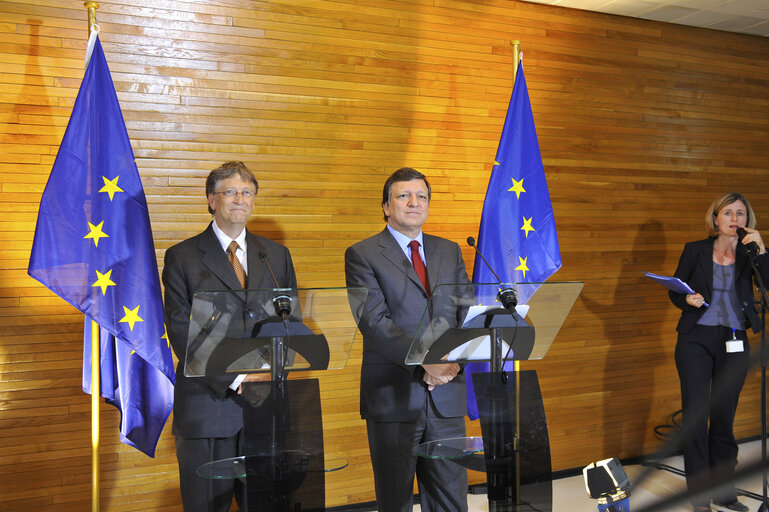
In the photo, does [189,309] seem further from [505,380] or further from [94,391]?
[505,380]

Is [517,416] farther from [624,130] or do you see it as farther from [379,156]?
[624,130]

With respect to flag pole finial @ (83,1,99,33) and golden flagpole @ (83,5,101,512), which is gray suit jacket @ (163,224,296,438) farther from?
flag pole finial @ (83,1,99,33)

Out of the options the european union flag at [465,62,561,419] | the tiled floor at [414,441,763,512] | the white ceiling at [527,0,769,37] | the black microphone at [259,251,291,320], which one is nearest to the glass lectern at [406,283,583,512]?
the black microphone at [259,251,291,320]

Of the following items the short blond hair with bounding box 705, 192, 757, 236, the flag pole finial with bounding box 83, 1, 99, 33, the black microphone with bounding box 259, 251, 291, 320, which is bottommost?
the black microphone with bounding box 259, 251, 291, 320

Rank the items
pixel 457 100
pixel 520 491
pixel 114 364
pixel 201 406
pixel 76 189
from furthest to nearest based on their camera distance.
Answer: pixel 457 100 → pixel 114 364 → pixel 76 189 → pixel 201 406 → pixel 520 491

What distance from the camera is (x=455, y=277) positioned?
3.00 metres

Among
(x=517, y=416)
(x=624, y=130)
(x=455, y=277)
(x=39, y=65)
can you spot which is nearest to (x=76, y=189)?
(x=39, y=65)

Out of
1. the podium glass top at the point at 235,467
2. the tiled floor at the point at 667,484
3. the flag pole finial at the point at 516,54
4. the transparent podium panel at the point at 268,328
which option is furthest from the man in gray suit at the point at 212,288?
the flag pole finial at the point at 516,54

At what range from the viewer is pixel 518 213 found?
426cm

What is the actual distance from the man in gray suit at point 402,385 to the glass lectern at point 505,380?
0.83 ft

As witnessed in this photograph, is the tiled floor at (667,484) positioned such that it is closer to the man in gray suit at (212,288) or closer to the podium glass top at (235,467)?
the podium glass top at (235,467)

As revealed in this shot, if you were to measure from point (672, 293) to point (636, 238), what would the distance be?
44.3 inches

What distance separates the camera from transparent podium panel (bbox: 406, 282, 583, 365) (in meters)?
2.23

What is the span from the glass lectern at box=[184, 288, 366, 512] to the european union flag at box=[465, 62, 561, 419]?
2004mm
